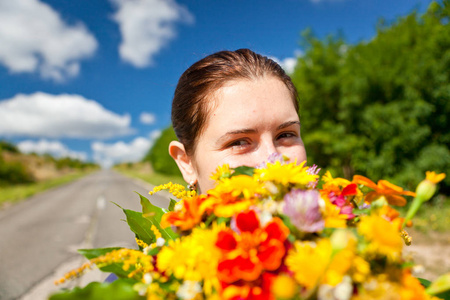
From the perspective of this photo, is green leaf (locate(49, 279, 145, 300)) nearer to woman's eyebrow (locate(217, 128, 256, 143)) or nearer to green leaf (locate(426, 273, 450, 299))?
green leaf (locate(426, 273, 450, 299))

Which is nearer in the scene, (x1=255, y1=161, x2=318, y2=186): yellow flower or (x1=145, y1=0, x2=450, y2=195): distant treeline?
(x1=255, y1=161, x2=318, y2=186): yellow flower

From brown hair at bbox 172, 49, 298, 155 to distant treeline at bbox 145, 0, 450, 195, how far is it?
784cm

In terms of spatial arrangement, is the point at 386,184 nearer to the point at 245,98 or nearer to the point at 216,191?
the point at 216,191

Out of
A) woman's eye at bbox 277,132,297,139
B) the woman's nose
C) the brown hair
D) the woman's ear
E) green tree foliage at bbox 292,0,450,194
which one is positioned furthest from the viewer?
green tree foliage at bbox 292,0,450,194

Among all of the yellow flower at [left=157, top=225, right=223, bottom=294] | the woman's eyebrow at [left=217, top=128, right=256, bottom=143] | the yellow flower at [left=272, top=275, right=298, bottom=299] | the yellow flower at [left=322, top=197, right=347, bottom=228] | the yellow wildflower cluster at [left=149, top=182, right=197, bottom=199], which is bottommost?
the yellow flower at [left=272, top=275, right=298, bottom=299]

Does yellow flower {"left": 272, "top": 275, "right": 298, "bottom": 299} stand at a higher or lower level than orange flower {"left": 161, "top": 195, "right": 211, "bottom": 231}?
lower

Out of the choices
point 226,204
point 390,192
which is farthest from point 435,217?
point 226,204

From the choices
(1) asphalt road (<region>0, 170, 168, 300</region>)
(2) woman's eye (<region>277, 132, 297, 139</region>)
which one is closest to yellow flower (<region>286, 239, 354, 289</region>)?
(2) woman's eye (<region>277, 132, 297, 139</region>)

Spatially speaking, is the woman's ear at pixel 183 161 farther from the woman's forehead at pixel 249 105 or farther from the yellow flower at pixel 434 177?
the yellow flower at pixel 434 177

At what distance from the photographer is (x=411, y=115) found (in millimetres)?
8117

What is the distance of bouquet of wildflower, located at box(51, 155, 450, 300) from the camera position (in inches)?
17.3

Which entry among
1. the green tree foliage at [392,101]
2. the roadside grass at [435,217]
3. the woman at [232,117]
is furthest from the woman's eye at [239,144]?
the roadside grass at [435,217]

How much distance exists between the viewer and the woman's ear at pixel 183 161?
1.71m

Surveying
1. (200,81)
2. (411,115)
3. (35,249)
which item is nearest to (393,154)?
(411,115)
